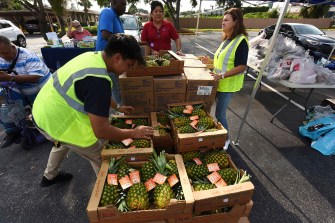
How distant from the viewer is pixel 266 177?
9.24 ft

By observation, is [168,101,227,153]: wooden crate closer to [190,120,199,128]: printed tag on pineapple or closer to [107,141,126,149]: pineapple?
[190,120,199,128]: printed tag on pineapple

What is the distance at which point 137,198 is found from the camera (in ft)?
4.85

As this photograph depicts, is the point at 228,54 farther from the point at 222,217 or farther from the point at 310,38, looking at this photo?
the point at 310,38

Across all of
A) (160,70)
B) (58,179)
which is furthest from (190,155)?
(58,179)

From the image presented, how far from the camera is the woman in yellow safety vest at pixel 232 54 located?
2410 millimetres

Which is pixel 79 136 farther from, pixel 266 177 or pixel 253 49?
pixel 253 49

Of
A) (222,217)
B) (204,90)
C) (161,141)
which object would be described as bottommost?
(222,217)

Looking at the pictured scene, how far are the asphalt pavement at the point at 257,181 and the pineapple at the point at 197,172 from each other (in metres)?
1.02

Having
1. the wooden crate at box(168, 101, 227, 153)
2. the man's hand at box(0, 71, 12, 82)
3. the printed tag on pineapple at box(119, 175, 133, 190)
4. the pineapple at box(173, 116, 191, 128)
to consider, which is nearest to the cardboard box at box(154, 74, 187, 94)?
the pineapple at box(173, 116, 191, 128)

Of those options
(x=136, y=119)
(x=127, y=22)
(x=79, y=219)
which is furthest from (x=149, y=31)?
(x=127, y=22)

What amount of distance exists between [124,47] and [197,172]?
130 centimetres

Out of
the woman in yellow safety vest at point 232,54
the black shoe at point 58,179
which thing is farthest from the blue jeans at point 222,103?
the black shoe at point 58,179

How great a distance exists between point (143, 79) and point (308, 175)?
2890mm

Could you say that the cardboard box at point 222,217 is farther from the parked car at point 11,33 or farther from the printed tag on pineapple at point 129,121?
the parked car at point 11,33
